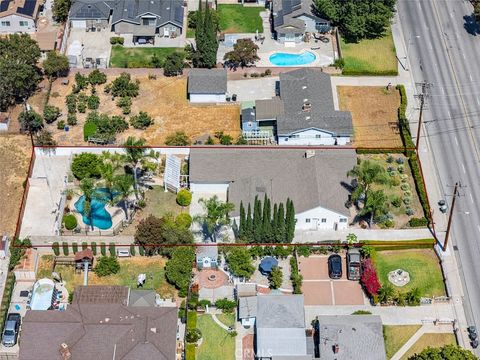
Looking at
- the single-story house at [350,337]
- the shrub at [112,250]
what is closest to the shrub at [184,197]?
the shrub at [112,250]

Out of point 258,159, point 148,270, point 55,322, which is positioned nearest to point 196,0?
point 258,159

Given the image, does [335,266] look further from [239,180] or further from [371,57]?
[371,57]

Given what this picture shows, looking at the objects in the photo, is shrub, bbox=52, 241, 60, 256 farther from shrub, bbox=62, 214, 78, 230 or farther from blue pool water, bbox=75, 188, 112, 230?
blue pool water, bbox=75, 188, 112, 230

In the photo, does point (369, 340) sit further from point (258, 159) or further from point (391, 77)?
point (391, 77)

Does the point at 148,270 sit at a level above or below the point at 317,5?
below

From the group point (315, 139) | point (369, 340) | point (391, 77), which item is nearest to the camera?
point (369, 340)

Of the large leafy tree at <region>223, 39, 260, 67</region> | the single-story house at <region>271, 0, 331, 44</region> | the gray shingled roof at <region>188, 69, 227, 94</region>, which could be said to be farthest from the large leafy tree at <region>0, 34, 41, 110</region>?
the single-story house at <region>271, 0, 331, 44</region>

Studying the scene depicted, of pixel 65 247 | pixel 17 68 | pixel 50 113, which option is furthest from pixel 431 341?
pixel 17 68
